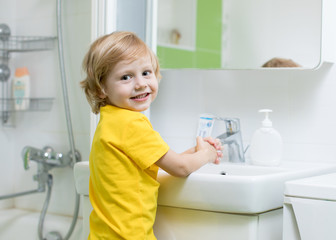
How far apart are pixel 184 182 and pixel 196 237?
0.44 ft

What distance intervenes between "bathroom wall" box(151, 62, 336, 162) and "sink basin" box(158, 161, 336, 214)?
0.83 ft

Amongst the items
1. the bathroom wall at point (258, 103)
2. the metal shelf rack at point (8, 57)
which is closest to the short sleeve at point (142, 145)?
the bathroom wall at point (258, 103)

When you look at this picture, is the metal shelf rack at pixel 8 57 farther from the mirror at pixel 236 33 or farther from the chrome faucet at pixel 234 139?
the chrome faucet at pixel 234 139

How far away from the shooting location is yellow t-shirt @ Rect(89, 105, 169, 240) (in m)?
1.08

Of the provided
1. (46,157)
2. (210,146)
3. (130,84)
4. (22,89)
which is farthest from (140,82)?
(22,89)

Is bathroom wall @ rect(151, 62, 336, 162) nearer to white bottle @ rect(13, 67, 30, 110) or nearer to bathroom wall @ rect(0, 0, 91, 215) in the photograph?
bathroom wall @ rect(0, 0, 91, 215)

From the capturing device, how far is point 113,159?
110 centimetres

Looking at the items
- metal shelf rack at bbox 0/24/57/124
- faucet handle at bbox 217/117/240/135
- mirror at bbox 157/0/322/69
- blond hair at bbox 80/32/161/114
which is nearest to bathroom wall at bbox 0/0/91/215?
metal shelf rack at bbox 0/24/57/124

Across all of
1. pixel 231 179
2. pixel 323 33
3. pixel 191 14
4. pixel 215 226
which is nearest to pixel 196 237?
pixel 215 226

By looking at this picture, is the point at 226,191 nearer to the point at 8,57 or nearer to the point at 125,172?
the point at 125,172

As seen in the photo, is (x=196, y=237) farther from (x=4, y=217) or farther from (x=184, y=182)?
(x=4, y=217)

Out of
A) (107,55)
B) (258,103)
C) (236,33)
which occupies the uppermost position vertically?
(236,33)

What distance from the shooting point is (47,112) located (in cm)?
198

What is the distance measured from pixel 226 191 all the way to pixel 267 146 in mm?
372
